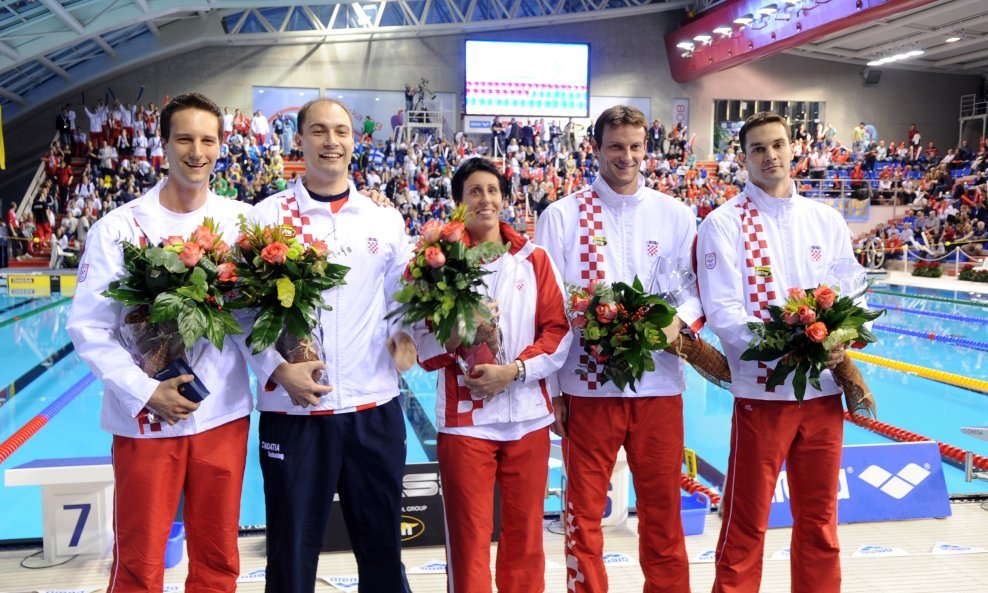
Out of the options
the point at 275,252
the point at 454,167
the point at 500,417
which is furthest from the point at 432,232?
the point at 454,167

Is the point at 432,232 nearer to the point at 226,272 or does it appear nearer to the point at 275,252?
the point at 275,252

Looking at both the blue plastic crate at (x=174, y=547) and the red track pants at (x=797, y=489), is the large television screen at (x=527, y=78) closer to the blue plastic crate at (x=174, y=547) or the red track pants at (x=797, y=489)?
the blue plastic crate at (x=174, y=547)

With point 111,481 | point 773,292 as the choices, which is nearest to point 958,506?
point 773,292

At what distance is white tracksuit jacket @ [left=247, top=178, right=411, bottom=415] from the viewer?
2586mm

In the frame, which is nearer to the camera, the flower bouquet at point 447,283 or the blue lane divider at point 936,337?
the flower bouquet at point 447,283

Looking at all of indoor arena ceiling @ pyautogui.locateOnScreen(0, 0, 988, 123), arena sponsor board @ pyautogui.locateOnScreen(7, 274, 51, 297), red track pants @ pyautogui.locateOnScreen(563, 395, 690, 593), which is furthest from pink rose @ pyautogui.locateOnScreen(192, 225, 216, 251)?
indoor arena ceiling @ pyautogui.locateOnScreen(0, 0, 988, 123)

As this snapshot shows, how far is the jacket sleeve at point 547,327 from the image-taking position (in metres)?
2.71

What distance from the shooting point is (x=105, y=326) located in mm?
2457

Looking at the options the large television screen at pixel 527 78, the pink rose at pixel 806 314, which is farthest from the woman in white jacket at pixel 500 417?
the large television screen at pixel 527 78

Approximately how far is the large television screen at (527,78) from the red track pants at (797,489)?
967 inches

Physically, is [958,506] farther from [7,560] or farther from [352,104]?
[352,104]

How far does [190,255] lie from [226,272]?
11 cm

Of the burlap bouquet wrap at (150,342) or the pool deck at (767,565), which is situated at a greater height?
the burlap bouquet wrap at (150,342)

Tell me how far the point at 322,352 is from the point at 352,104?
Answer: 982 inches
